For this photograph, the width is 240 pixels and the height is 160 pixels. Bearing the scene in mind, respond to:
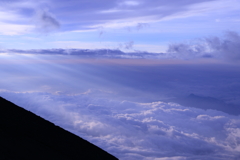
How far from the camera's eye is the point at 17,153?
593cm

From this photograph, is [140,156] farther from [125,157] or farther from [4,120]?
[4,120]

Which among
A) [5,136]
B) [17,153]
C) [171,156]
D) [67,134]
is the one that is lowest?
[17,153]

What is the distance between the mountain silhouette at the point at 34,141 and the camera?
20.4 feet

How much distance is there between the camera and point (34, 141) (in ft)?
24.1

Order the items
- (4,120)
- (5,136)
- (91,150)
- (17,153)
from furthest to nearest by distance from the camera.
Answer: (91,150) → (4,120) → (5,136) → (17,153)

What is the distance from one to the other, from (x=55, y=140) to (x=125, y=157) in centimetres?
16988

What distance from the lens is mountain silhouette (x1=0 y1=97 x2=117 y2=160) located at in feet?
20.4

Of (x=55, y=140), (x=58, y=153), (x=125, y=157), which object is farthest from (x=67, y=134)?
(x=125, y=157)

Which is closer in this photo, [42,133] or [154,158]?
[42,133]

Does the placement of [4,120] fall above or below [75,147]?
above

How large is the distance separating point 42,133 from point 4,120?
1.51m

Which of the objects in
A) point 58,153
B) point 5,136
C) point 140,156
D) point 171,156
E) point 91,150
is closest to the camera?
point 5,136

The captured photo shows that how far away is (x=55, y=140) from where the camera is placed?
8.10m

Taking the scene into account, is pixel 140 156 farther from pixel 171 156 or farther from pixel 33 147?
pixel 33 147
